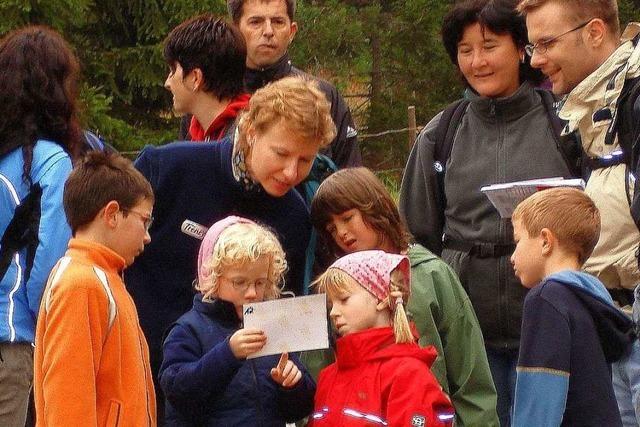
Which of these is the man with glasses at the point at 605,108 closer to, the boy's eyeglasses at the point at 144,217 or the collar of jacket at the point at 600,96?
the collar of jacket at the point at 600,96

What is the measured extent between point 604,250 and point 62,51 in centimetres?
222

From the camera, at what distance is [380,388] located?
3768 mm

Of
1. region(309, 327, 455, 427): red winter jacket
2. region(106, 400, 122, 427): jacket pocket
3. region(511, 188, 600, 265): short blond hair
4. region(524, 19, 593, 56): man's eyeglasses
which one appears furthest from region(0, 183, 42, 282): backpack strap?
region(524, 19, 593, 56): man's eyeglasses

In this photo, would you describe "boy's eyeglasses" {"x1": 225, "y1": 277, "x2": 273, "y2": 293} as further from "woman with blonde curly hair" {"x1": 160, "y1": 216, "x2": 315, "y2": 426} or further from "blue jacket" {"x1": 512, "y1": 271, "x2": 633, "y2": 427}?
"blue jacket" {"x1": 512, "y1": 271, "x2": 633, "y2": 427}

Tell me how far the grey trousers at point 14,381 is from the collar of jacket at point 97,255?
2.61ft

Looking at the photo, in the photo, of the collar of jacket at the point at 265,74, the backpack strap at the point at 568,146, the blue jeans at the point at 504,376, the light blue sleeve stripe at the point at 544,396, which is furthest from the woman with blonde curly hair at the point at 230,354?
the collar of jacket at the point at 265,74

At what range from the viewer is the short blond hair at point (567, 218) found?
4.07 meters

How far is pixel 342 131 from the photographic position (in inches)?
226

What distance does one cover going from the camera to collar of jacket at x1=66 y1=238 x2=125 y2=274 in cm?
385

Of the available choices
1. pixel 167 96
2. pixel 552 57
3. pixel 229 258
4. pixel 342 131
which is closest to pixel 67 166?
pixel 229 258

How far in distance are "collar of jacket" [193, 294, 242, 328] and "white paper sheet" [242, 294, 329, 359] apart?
0.23 meters

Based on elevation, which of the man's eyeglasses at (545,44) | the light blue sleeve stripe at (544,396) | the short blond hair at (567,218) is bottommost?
the light blue sleeve stripe at (544,396)

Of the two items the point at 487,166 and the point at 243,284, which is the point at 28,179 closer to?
the point at 243,284

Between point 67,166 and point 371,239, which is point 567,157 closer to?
point 371,239
